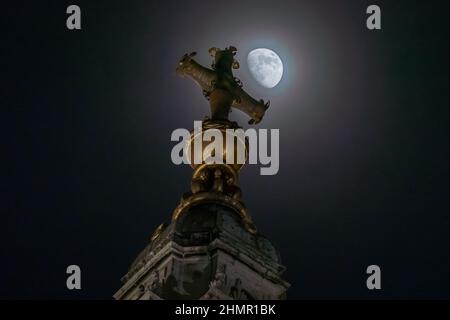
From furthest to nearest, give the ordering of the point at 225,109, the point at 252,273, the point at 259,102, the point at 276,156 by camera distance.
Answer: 1. the point at 276,156
2. the point at 259,102
3. the point at 225,109
4. the point at 252,273

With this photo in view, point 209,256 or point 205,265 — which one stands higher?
point 209,256

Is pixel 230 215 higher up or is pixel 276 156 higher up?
pixel 276 156

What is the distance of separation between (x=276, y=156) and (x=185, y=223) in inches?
808

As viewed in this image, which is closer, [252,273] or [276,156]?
[252,273]

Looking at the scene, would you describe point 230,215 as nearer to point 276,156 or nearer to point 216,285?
point 216,285

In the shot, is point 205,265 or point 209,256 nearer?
point 205,265

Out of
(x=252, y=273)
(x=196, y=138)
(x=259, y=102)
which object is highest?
(x=259, y=102)

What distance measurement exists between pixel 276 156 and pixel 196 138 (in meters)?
16.2

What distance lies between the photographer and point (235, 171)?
32594mm

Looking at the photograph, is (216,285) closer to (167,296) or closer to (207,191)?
(167,296)

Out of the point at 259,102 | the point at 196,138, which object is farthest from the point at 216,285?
the point at 259,102
